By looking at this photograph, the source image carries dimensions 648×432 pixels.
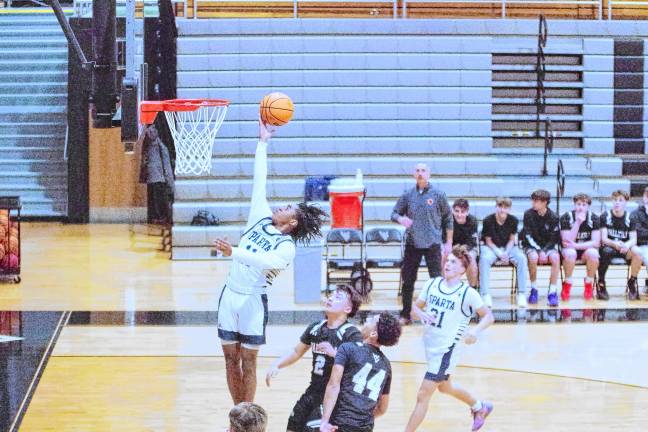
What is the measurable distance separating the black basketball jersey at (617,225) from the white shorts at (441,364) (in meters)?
6.92

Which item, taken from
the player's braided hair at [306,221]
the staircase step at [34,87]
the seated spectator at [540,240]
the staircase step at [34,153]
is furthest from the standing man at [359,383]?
the staircase step at [34,87]

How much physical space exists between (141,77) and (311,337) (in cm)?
432

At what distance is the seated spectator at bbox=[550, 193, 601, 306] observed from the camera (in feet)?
46.3

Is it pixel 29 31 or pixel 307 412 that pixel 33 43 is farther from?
pixel 307 412

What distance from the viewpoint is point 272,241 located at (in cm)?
780

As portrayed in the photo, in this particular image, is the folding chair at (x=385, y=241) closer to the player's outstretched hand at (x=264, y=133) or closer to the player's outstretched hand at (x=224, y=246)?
the player's outstretched hand at (x=264, y=133)

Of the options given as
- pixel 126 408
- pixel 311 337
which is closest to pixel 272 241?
pixel 311 337

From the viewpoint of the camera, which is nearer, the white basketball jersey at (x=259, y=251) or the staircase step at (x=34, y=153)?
the white basketball jersey at (x=259, y=251)

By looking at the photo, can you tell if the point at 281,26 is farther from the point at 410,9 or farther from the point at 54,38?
the point at 54,38

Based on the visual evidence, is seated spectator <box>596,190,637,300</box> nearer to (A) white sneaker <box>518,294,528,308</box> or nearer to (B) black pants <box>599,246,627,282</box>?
(B) black pants <box>599,246,627,282</box>

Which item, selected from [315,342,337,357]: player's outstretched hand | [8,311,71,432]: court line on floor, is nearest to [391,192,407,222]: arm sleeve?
[8,311,71,432]: court line on floor

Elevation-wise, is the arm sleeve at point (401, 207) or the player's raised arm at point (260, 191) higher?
the player's raised arm at point (260, 191)

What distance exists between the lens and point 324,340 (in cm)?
684

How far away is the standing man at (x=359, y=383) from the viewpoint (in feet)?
20.8
